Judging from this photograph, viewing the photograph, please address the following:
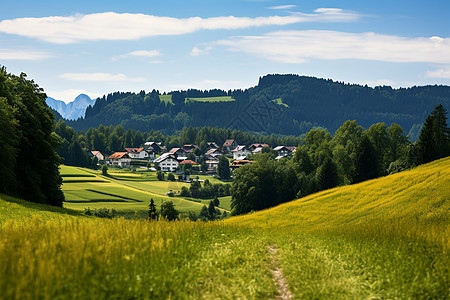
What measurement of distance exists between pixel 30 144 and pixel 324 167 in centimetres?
6521

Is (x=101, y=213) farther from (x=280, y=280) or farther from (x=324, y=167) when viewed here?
(x=280, y=280)

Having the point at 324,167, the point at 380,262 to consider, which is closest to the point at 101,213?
the point at 324,167

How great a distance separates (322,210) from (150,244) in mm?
29948

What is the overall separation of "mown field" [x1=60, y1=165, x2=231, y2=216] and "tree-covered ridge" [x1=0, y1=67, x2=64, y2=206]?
43.9 metres

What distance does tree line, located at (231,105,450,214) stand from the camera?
315 feet

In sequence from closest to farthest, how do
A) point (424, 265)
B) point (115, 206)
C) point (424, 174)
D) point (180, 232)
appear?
point (424, 265) < point (180, 232) < point (424, 174) < point (115, 206)

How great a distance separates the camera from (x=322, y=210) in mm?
40938

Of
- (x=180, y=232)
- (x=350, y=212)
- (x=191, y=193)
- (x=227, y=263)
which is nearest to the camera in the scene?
(x=227, y=263)

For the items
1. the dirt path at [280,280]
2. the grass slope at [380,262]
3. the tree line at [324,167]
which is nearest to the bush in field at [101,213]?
the tree line at [324,167]

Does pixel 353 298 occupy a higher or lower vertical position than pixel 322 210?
higher

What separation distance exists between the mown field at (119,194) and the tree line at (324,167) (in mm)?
26842

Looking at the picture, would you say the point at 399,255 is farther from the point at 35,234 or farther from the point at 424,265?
the point at 35,234

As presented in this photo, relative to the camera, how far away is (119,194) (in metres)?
135

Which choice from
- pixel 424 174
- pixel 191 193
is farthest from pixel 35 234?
pixel 191 193
